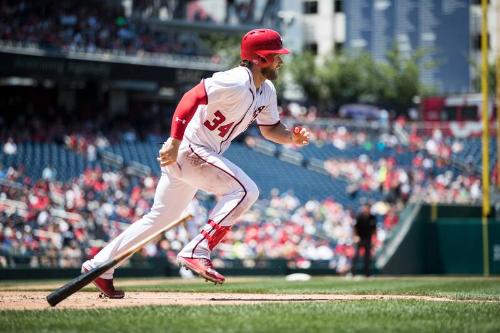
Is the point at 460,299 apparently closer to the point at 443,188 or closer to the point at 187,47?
the point at 443,188

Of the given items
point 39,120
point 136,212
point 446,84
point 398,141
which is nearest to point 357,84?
point 446,84

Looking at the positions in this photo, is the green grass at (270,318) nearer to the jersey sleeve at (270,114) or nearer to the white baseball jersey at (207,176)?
the white baseball jersey at (207,176)

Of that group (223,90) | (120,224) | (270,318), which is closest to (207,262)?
(223,90)

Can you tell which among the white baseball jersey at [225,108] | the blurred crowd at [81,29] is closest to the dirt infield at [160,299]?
the white baseball jersey at [225,108]

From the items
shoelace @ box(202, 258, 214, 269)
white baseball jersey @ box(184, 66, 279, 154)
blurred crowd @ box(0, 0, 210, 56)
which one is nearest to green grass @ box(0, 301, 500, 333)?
shoelace @ box(202, 258, 214, 269)

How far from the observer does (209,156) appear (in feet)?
25.0

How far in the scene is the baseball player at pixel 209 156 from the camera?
7.49 m

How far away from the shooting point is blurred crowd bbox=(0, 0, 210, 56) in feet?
88.8

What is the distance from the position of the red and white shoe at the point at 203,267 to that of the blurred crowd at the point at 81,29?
20170 mm

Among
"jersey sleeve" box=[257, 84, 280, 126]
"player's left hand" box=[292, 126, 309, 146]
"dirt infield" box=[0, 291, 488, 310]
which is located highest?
"jersey sleeve" box=[257, 84, 280, 126]

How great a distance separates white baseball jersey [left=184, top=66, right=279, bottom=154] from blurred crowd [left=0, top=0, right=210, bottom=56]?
19900 mm

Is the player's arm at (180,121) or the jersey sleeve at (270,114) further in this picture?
the jersey sleeve at (270,114)

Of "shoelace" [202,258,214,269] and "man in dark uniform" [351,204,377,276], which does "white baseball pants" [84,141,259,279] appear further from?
"man in dark uniform" [351,204,377,276]

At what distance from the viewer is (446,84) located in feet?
173
